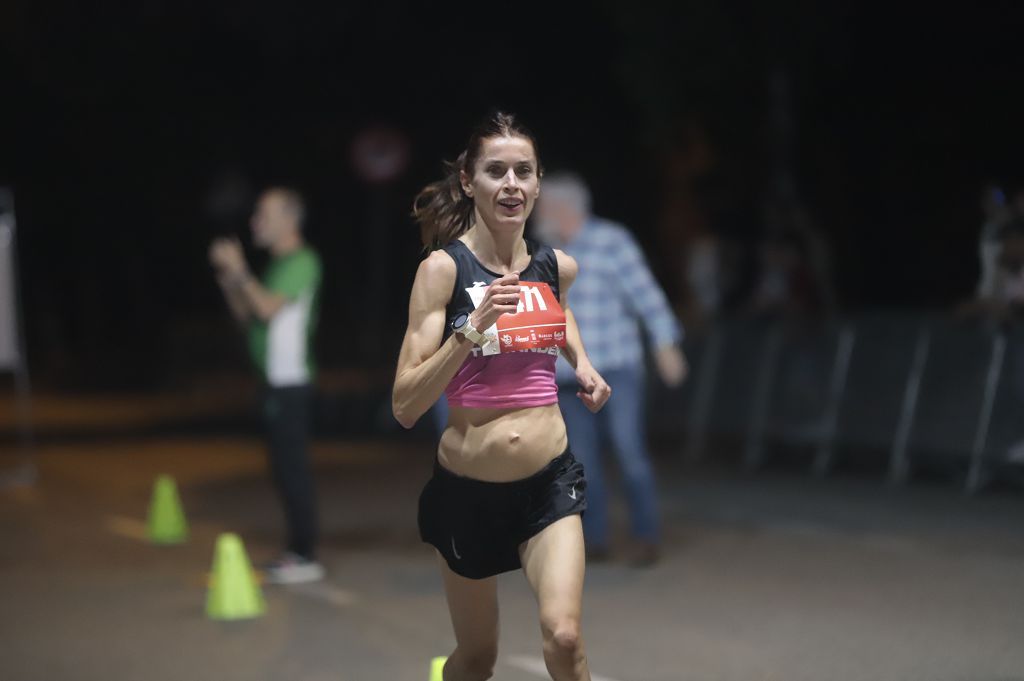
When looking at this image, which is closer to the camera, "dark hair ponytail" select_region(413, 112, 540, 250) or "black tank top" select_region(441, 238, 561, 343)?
"black tank top" select_region(441, 238, 561, 343)

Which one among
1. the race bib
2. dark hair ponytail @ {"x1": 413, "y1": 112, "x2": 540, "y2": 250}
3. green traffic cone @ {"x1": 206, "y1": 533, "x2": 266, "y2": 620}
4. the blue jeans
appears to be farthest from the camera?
the blue jeans

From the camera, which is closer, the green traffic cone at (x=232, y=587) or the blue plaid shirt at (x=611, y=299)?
the green traffic cone at (x=232, y=587)

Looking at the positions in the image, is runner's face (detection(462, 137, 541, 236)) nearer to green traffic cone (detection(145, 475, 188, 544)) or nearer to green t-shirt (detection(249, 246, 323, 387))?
green t-shirt (detection(249, 246, 323, 387))

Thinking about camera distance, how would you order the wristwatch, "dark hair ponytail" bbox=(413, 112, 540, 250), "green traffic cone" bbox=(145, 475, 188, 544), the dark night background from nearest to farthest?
the wristwatch
"dark hair ponytail" bbox=(413, 112, 540, 250)
"green traffic cone" bbox=(145, 475, 188, 544)
the dark night background

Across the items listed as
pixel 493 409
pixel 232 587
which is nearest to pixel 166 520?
pixel 232 587

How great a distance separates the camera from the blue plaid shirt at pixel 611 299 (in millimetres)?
10008

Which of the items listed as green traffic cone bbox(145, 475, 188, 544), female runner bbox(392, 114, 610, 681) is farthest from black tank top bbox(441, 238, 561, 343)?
green traffic cone bbox(145, 475, 188, 544)

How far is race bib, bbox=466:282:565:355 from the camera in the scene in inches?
210

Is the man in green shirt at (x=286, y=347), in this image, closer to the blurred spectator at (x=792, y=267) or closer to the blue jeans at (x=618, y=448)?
the blue jeans at (x=618, y=448)

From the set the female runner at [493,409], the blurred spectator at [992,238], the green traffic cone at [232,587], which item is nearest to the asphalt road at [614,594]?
the green traffic cone at [232,587]

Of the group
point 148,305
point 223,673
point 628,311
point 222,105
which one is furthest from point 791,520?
point 148,305

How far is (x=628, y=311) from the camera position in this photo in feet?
33.7

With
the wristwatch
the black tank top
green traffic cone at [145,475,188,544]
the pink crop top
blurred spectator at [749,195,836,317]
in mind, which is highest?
the black tank top

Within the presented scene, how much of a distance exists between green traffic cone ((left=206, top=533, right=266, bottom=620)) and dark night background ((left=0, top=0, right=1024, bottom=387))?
12255 millimetres
